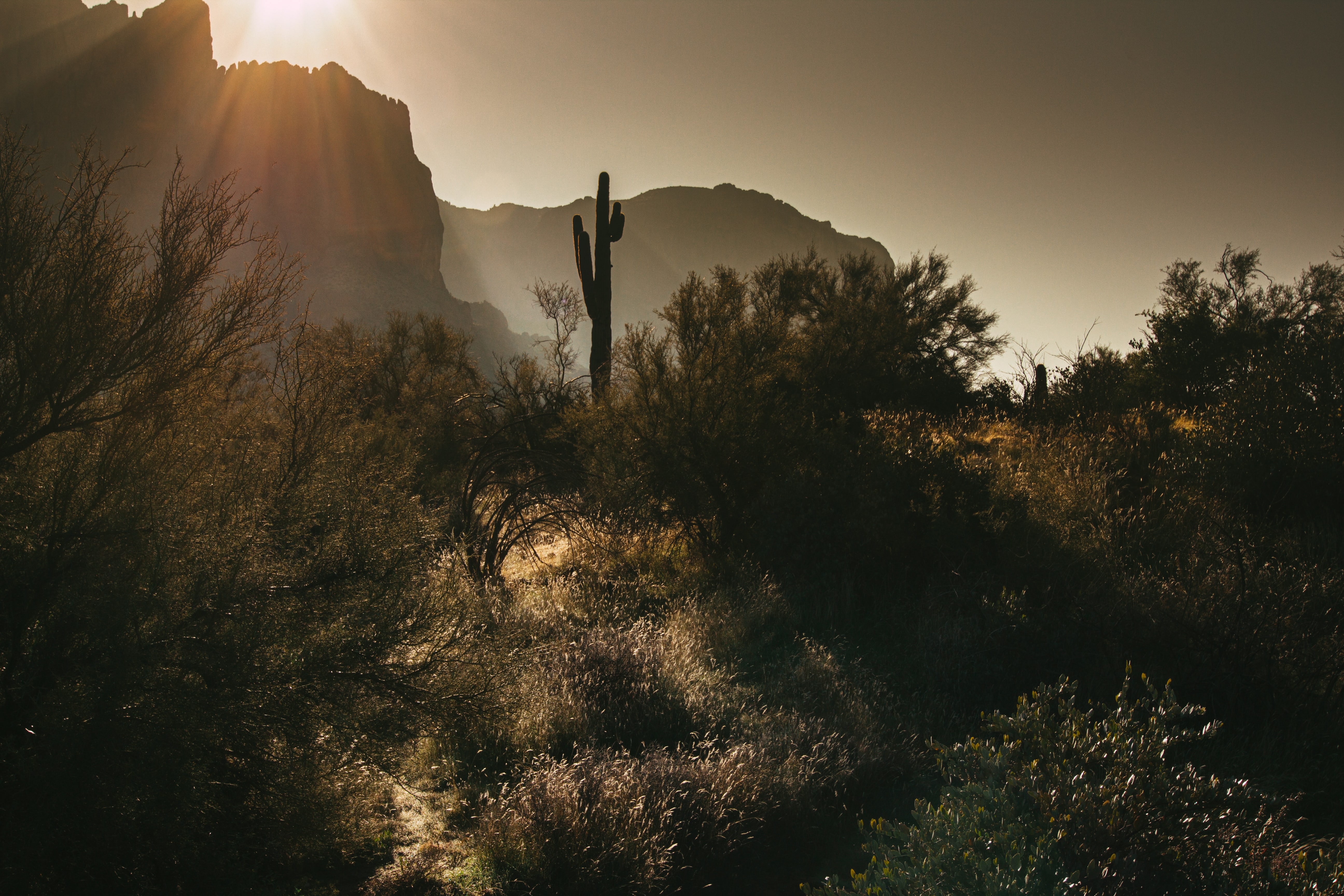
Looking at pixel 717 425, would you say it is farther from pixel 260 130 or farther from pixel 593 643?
pixel 260 130

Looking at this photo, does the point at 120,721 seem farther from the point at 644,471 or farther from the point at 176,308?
the point at 644,471

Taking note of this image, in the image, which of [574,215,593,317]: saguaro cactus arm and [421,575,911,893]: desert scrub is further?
[574,215,593,317]: saguaro cactus arm

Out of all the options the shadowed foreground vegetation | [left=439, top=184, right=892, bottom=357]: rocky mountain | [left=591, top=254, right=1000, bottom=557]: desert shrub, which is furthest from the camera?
[left=439, top=184, right=892, bottom=357]: rocky mountain

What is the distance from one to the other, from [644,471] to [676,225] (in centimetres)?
14910

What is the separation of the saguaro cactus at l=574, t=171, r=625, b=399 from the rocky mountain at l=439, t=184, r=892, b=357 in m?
89.0

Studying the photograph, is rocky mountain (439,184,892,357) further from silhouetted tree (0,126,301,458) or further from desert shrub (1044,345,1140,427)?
silhouetted tree (0,126,301,458)

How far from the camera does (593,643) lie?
6328 millimetres

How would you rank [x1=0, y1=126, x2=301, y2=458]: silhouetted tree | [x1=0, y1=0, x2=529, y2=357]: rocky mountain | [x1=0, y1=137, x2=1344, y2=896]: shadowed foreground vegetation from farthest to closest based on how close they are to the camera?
[x1=0, y1=0, x2=529, y2=357]: rocky mountain
[x1=0, y1=126, x2=301, y2=458]: silhouetted tree
[x1=0, y1=137, x2=1344, y2=896]: shadowed foreground vegetation

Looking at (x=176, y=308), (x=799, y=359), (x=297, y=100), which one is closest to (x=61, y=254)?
(x=176, y=308)

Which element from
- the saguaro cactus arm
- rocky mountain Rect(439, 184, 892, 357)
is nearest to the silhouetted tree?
the saguaro cactus arm

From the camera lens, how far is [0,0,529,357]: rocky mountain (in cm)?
6259

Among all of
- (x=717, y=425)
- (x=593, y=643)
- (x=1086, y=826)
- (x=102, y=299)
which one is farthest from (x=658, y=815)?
(x=717, y=425)

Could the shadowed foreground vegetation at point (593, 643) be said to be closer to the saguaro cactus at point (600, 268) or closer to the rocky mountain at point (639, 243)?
the saguaro cactus at point (600, 268)

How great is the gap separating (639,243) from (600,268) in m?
132
